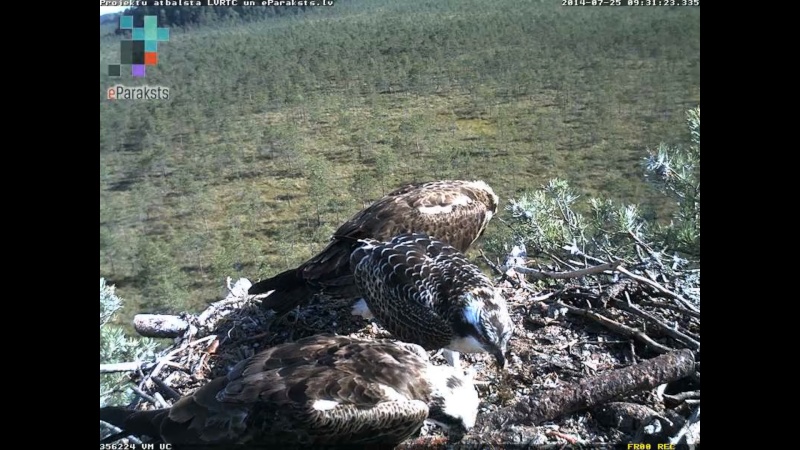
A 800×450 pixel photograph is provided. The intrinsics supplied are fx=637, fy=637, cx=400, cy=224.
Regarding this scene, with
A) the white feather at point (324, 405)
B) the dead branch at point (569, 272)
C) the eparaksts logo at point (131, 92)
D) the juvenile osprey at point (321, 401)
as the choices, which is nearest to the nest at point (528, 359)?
the dead branch at point (569, 272)

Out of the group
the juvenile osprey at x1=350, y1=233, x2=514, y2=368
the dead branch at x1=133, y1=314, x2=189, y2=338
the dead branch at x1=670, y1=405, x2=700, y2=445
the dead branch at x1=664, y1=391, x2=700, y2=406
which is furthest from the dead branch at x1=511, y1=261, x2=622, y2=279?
the dead branch at x1=133, y1=314, x2=189, y2=338

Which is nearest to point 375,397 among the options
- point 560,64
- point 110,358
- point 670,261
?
point 110,358

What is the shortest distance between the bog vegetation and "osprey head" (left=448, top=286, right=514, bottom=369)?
1284 mm

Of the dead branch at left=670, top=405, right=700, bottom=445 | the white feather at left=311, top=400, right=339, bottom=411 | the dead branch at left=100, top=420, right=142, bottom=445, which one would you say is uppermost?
the white feather at left=311, top=400, right=339, bottom=411

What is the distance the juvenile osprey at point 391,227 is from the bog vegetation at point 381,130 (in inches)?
9.4

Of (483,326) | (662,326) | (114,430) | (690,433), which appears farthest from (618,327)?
(114,430)

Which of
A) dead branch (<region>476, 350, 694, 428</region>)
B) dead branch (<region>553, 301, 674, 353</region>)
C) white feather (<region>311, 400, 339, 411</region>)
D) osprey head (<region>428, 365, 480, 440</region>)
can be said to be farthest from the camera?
dead branch (<region>553, 301, 674, 353</region>)

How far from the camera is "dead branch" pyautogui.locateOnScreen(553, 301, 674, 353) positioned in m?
4.11

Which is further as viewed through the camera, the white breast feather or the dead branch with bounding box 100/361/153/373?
the white breast feather

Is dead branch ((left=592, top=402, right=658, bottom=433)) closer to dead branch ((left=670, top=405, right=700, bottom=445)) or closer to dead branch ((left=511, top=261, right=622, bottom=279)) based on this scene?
dead branch ((left=670, top=405, right=700, bottom=445))

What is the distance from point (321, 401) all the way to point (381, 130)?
2.45 m

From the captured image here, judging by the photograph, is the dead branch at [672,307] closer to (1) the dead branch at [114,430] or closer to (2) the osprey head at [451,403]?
(2) the osprey head at [451,403]

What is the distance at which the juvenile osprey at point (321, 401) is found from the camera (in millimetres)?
3338

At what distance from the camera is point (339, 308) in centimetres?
459
